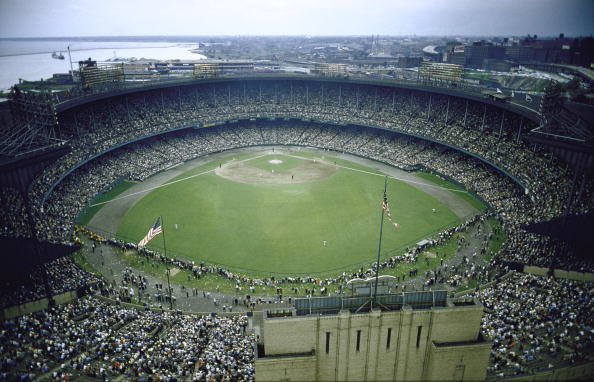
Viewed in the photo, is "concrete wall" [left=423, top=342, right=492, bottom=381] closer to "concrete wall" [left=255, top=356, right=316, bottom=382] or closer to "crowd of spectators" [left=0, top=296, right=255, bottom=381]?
"concrete wall" [left=255, top=356, right=316, bottom=382]

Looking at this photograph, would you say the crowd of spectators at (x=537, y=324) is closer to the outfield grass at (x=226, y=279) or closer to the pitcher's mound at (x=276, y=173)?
the outfield grass at (x=226, y=279)

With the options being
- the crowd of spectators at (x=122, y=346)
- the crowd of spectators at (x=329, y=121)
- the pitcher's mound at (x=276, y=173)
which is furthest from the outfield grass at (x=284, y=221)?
the crowd of spectators at (x=122, y=346)

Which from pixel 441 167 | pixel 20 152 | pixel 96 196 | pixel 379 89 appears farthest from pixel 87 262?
pixel 379 89

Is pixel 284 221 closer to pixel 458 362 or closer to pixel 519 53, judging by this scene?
pixel 458 362

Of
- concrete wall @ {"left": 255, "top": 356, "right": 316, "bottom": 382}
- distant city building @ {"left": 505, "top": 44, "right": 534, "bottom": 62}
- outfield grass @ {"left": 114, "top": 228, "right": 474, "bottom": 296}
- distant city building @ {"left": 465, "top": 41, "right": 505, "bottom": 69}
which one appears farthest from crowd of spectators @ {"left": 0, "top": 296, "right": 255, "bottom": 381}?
distant city building @ {"left": 505, "top": 44, "right": 534, "bottom": 62}

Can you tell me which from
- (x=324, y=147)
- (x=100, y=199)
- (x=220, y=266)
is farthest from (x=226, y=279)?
(x=324, y=147)
